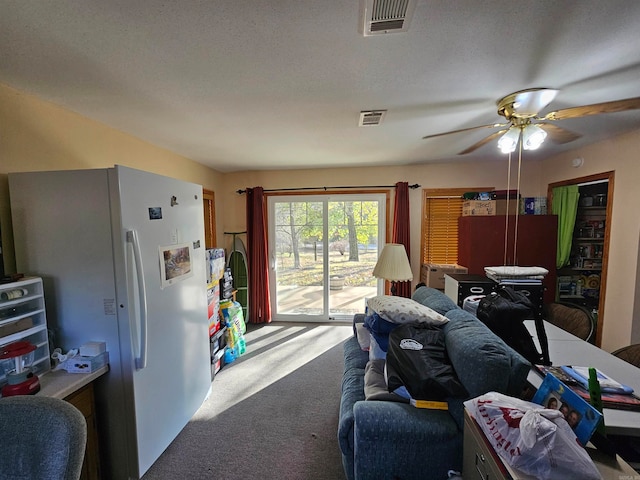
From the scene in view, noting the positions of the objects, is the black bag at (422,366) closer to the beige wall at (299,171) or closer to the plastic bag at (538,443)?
the plastic bag at (538,443)

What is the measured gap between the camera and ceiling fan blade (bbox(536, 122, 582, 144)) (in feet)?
5.81

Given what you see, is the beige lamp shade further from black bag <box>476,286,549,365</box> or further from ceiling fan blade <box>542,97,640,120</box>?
ceiling fan blade <box>542,97,640,120</box>

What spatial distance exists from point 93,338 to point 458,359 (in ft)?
6.58

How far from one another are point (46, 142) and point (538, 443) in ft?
9.39

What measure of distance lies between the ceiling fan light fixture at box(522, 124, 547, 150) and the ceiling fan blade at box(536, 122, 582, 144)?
19 centimetres

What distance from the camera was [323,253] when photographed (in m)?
3.96

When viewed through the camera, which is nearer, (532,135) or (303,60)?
(303,60)

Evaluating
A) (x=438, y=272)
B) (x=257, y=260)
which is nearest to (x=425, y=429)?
(x=438, y=272)

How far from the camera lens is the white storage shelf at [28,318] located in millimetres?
1233

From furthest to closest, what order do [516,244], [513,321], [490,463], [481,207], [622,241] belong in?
[481,207] → [516,244] → [622,241] → [513,321] → [490,463]

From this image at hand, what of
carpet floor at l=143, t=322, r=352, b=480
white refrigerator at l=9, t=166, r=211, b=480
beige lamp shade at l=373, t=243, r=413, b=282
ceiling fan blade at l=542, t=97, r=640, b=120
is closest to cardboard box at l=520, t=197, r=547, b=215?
beige lamp shade at l=373, t=243, r=413, b=282

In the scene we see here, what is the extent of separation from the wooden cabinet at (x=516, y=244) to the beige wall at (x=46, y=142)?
3.59 meters

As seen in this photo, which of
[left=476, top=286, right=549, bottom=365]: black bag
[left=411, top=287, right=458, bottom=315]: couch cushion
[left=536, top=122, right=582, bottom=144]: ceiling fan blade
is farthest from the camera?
[left=411, top=287, right=458, bottom=315]: couch cushion

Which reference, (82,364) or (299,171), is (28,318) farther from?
(299,171)
